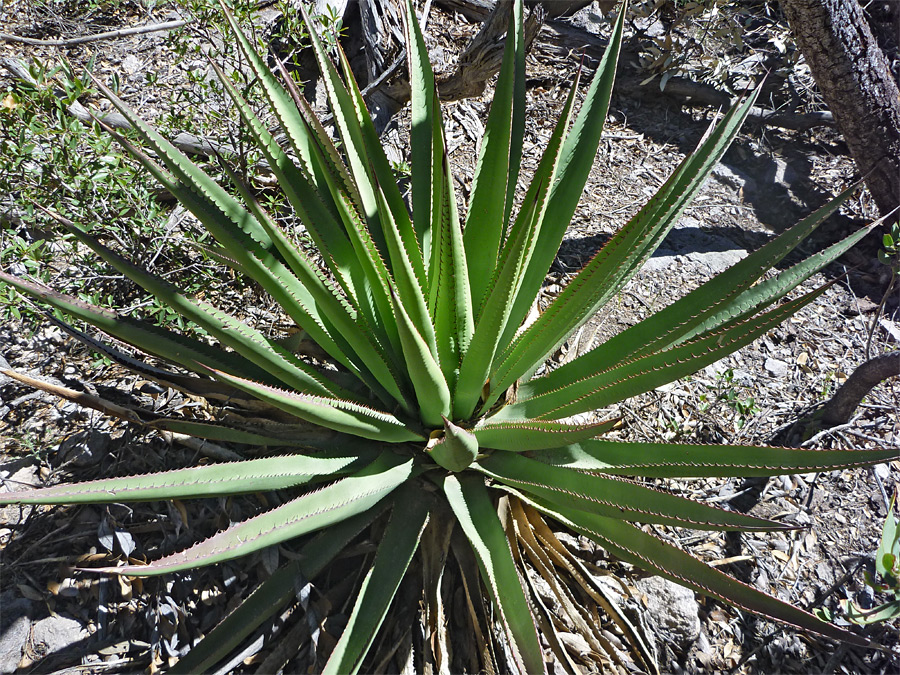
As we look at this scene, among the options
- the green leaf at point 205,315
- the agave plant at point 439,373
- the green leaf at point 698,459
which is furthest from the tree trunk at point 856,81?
the green leaf at point 205,315

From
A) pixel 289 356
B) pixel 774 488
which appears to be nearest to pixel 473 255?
pixel 289 356

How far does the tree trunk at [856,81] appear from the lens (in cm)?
247

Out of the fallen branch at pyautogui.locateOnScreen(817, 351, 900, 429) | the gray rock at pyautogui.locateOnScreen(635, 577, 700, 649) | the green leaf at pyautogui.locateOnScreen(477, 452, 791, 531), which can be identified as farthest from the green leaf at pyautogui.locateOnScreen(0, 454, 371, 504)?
the fallen branch at pyautogui.locateOnScreen(817, 351, 900, 429)

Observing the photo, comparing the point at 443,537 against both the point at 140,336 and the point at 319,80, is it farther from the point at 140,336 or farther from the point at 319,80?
the point at 319,80

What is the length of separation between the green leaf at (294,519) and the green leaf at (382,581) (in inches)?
4.3

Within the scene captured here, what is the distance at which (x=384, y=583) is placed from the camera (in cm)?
140

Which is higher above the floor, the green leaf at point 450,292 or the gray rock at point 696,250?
the gray rock at point 696,250

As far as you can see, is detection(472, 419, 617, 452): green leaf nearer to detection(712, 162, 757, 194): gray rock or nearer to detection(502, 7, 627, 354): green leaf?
detection(502, 7, 627, 354): green leaf

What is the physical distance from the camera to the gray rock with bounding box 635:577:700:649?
1.82 meters

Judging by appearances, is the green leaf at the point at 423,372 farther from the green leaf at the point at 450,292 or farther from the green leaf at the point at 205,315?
the green leaf at the point at 205,315

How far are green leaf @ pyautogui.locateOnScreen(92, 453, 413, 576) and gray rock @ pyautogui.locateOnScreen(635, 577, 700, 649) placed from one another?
946mm

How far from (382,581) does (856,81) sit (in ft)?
9.60

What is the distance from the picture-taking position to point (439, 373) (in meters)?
1.37

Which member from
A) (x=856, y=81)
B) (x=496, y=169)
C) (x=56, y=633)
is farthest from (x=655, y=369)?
(x=856, y=81)
